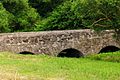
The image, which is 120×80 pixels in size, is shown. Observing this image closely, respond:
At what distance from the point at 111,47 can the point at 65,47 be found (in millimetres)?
6309

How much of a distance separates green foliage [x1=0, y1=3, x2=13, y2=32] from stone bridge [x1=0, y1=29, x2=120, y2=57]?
470 inches

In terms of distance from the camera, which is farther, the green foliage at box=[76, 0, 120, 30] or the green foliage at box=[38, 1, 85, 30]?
the green foliage at box=[38, 1, 85, 30]

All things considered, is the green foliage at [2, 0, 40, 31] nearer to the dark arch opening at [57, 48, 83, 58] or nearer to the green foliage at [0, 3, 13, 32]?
the green foliage at [0, 3, 13, 32]

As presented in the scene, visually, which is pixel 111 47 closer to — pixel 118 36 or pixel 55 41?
pixel 55 41

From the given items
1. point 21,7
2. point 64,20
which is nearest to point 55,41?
point 64,20

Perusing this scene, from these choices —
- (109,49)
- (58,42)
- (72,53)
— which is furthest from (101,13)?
(109,49)

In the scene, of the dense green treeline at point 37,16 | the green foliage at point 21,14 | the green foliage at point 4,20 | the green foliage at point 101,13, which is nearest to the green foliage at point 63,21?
the dense green treeline at point 37,16

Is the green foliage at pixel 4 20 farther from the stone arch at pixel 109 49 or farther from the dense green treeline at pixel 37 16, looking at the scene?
the stone arch at pixel 109 49

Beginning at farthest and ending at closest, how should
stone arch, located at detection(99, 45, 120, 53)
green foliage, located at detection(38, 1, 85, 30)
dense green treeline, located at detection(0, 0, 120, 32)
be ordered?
1. dense green treeline, located at detection(0, 0, 120, 32)
2. green foliage, located at detection(38, 1, 85, 30)
3. stone arch, located at detection(99, 45, 120, 53)

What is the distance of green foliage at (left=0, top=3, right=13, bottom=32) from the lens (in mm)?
53219

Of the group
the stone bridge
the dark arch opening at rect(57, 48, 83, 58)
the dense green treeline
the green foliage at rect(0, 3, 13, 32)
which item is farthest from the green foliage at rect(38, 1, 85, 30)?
the stone bridge

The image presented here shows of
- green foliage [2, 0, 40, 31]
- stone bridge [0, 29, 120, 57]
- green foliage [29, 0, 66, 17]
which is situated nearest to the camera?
stone bridge [0, 29, 120, 57]

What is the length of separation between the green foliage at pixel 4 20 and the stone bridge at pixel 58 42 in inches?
470

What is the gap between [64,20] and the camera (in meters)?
55.2
